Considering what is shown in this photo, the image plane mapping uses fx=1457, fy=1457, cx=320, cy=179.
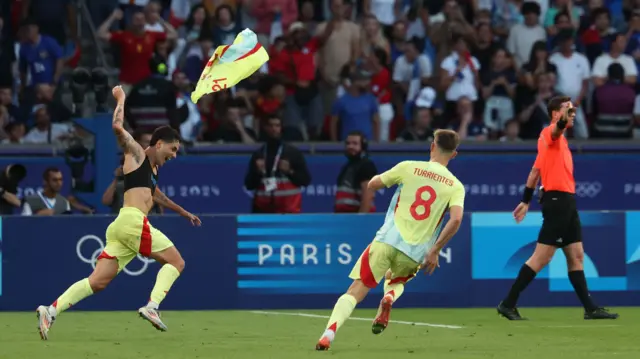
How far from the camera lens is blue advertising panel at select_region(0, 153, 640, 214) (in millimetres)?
21688

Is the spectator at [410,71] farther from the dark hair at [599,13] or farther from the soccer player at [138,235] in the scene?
the soccer player at [138,235]

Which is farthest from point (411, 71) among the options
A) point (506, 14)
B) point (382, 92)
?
point (506, 14)

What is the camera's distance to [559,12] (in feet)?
78.3

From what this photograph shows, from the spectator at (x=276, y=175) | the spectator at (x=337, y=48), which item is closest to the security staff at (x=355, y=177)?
the spectator at (x=276, y=175)

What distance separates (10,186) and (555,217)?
7745mm

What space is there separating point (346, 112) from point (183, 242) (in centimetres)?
537

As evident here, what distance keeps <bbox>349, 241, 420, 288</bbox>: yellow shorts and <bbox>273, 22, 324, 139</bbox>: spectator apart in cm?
1045

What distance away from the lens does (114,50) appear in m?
22.2

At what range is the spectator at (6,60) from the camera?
22156mm

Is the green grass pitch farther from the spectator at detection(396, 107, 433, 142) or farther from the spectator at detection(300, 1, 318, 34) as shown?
the spectator at detection(300, 1, 318, 34)

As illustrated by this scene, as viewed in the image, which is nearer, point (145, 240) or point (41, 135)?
point (145, 240)

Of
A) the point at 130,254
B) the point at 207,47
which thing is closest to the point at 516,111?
the point at 207,47

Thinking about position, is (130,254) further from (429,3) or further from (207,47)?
(429,3)

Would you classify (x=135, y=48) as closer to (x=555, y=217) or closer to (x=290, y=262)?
(x=290, y=262)
